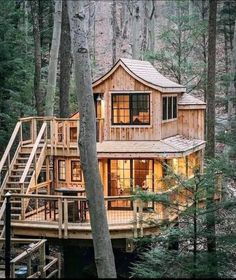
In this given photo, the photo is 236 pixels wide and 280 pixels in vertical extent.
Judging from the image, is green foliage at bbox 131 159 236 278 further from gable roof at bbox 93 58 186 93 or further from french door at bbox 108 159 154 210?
gable roof at bbox 93 58 186 93

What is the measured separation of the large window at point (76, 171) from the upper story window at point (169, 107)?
3.85m

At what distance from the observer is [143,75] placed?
779 inches

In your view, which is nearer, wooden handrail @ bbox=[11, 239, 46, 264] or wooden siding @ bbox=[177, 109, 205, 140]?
wooden handrail @ bbox=[11, 239, 46, 264]

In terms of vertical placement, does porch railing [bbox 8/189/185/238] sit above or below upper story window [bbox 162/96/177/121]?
below

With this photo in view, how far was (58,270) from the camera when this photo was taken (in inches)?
617

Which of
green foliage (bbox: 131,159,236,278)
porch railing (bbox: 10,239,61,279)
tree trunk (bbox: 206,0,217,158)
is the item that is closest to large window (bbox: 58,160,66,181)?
porch railing (bbox: 10,239,61,279)

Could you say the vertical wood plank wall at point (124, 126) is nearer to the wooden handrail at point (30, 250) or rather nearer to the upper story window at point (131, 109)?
the upper story window at point (131, 109)

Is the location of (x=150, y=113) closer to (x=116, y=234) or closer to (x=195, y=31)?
(x=116, y=234)

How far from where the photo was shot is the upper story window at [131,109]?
1930cm

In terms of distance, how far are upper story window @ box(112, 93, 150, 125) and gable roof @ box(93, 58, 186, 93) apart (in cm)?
58

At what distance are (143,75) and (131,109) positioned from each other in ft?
5.02

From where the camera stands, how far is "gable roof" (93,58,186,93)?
62.3ft

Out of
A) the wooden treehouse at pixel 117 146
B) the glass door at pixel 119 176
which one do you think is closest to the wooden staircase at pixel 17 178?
the wooden treehouse at pixel 117 146

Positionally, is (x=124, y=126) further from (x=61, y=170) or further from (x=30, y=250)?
(x=30, y=250)
